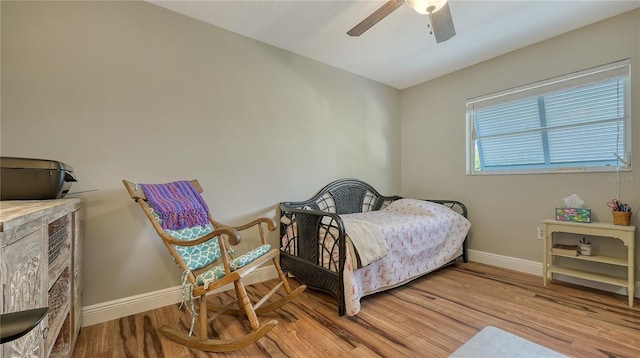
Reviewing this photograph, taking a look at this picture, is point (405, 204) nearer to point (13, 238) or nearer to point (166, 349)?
point (166, 349)

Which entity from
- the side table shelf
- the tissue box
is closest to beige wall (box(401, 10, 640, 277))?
the tissue box

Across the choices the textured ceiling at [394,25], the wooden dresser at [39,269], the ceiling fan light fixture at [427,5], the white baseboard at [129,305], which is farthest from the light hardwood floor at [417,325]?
the textured ceiling at [394,25]

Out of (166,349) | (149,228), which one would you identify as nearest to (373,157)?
(149,228)

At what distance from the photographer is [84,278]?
5.87 feet

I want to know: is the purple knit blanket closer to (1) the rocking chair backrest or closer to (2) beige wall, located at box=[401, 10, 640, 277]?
(1) the rocking chair backrest

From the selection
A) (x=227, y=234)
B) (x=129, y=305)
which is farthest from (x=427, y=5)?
(x=129, y=305)

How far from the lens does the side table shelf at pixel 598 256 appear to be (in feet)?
6.61

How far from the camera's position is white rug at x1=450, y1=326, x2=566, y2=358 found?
4.77 feet

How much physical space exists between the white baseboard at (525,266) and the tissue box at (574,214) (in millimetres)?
567

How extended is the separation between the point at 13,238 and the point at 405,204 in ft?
9.85

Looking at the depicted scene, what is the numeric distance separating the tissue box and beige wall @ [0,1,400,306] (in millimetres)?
2342

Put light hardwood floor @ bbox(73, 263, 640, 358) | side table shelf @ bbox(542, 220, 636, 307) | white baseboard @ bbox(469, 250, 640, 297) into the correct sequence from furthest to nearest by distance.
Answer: white baseboard @ bbox(469, 250, 640, 297), side table shelf @ bbox(542, 220, 636, 307), light hardwood floor @ bbox(73, 263, 640, 358)

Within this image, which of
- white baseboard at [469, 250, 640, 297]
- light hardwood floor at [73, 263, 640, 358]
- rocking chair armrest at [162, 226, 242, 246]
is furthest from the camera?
white baseboard at [469, 250, 640, 297]

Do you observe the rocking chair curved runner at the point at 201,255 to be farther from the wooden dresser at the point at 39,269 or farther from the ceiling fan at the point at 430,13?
the ceiling fan at the point at 430,13
